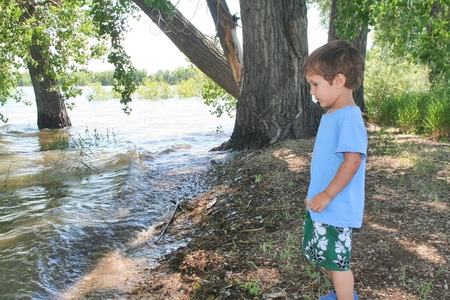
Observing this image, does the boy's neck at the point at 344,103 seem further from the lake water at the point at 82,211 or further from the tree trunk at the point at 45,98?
the tree trunk at the point at 45,98

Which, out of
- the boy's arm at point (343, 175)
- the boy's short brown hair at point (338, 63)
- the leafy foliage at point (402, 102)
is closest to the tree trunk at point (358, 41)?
the leafy foliage at point (402, 102)

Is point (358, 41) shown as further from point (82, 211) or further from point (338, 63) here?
point (338, 63)

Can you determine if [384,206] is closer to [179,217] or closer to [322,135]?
[322,135]

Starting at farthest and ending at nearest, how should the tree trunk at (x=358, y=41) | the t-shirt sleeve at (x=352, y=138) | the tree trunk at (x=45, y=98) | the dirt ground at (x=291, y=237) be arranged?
1. the tree trunk at (x=45, y=98)
2. the tree trunk at (x=358, y=41)
3. the dirt ground at (x=291, y=237)
4. the t-shirt sleeve at (x=352, y=138)

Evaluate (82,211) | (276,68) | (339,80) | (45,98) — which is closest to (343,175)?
(339,80)

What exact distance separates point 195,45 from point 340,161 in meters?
6.78

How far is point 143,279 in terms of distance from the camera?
3641 mm

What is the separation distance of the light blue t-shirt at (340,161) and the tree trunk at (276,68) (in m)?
4.51

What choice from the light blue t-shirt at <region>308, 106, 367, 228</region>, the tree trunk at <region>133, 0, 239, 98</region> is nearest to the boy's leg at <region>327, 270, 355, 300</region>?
the light blue t-shirt at <region>308, 106, 367, 228</region>

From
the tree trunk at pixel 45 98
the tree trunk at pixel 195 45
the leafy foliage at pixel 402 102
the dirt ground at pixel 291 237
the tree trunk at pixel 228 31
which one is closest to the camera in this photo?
the dirt ground at pixel 291 237

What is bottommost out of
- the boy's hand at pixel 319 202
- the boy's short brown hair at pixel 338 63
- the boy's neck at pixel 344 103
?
the boy's hand at pixel 319 202

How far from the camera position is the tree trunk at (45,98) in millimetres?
14984

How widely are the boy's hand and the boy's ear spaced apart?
618 millimetres

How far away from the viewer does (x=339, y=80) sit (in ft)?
7.75
